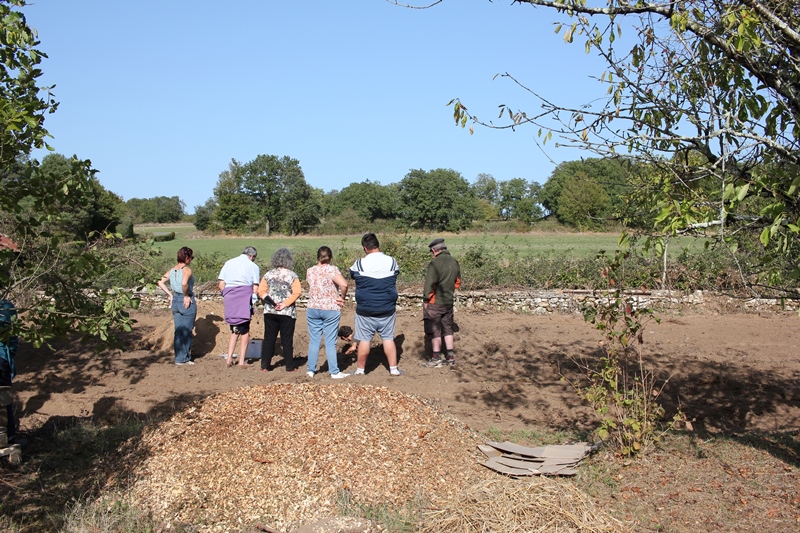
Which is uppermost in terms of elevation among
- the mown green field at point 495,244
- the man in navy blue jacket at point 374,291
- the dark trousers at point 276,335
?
the mown green field at point 495,244

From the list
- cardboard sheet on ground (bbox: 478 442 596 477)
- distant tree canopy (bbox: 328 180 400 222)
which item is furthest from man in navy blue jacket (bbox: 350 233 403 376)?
distant tree canopy (bbox: 328 180 400 222)

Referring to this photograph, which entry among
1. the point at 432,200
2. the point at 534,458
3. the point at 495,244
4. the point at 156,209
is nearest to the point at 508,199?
the point at 432,200

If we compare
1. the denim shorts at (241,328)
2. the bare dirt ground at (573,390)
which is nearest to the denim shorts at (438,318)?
the bare dirt ground at (573,390)

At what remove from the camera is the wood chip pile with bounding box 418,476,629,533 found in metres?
4.28

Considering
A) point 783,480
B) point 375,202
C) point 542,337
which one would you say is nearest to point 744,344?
point 542,337

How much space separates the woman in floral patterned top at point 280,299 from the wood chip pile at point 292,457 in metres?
2.21

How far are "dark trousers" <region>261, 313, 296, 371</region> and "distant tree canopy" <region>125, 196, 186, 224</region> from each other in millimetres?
89104

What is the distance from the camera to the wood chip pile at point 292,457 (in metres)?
5.01

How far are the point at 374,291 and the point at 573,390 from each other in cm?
275

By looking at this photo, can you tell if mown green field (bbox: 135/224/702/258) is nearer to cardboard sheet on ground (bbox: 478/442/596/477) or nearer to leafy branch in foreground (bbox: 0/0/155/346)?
cardboard sheet on ground (bbox: 478/442/596/477)

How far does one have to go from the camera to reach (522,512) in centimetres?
438

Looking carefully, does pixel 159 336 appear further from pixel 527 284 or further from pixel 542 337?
pixel 527 284

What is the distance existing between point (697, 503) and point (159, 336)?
902cm

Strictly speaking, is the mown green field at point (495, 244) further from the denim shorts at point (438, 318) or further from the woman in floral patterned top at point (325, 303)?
the woman in floral patterned top at point (325, 303)
